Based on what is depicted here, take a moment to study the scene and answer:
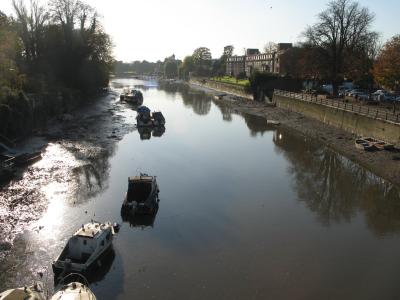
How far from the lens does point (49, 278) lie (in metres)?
18.7

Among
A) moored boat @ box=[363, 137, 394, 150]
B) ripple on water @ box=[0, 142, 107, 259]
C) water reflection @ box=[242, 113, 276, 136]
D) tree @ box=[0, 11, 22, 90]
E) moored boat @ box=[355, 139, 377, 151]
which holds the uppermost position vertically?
tree @ box=[0, 11, 22, 90]

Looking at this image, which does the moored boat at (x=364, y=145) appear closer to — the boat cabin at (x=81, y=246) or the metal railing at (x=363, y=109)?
the metal railing at (x=363, y=109)

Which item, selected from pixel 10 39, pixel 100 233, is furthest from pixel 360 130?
pixel 10 39

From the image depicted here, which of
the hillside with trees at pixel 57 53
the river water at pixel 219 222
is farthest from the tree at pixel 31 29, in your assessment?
the river water at pixel 219 222

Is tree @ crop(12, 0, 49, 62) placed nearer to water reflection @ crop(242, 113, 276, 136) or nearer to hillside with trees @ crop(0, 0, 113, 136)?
hillside with trees @ crop(0, 0, 113, 136)

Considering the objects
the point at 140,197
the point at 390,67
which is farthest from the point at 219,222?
the point at 390,67

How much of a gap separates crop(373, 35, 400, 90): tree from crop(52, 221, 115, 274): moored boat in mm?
42276

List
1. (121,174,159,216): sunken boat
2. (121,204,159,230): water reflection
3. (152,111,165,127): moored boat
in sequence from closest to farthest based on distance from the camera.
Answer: (121,204,159,230): water reflection, (121,174,159,216): sunken boat, (152,111,165,127): moored boat

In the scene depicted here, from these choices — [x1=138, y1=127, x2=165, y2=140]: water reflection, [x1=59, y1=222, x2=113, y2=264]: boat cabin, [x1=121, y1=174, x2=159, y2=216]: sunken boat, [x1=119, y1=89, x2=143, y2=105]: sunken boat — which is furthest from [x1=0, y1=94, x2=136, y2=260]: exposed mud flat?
[x1=119, y1=89, x2=143, y2=105]: sunken boat

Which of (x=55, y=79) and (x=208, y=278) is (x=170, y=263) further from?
(x=55, y=79)

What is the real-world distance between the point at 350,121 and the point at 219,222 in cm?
3169

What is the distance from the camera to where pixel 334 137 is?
49781 millimetres

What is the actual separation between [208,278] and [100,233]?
18.8ft

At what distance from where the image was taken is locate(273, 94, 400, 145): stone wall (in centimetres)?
4166
